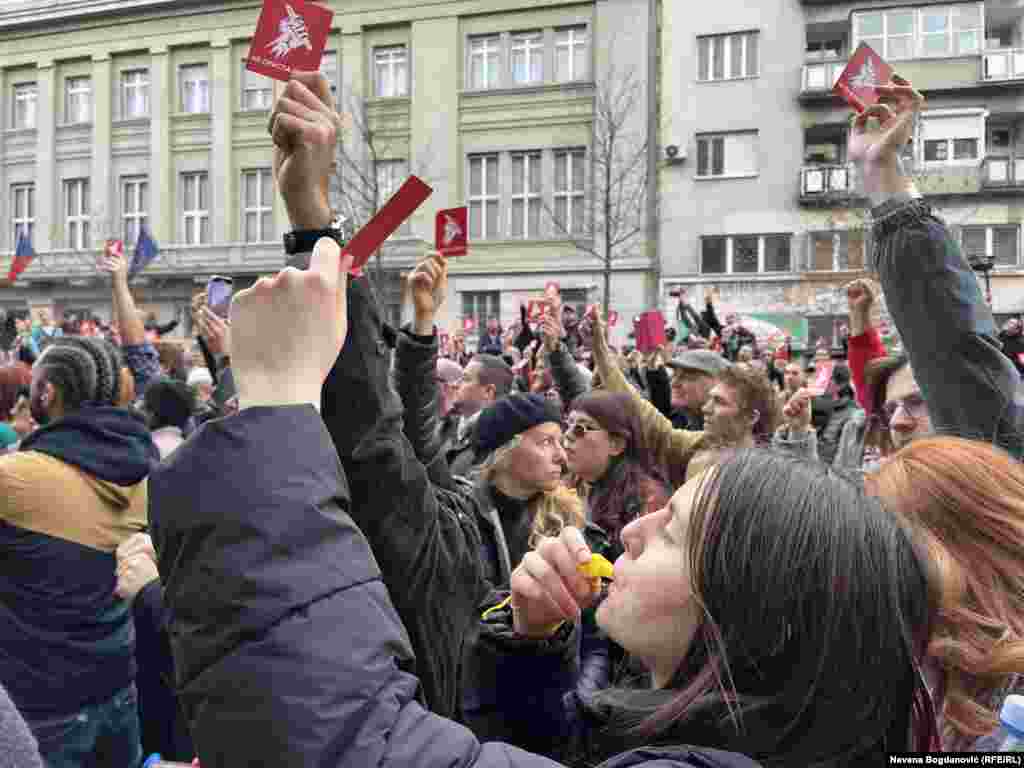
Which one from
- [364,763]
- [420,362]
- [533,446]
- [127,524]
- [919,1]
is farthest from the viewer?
[919,1]

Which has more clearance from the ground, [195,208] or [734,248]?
[195,208]

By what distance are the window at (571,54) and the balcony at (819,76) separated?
579 cm

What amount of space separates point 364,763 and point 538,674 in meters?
0.65

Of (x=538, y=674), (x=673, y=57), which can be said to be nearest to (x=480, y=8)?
(x=673, y=57)

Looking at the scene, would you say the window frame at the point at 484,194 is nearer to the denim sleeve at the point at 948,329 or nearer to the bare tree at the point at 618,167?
the bare tree at the point at 618,167

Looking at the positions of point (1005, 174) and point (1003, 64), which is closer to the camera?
point (1003, 64)

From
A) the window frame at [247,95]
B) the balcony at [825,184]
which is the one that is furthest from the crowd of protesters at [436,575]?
the window frame at [247,95]

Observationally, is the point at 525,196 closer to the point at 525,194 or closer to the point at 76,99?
the point at 525,194

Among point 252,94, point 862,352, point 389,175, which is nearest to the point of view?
point 862,352

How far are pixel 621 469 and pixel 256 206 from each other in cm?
2597

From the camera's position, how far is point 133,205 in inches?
1170

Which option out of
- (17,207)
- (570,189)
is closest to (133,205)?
(17,207)

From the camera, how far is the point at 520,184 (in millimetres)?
26375

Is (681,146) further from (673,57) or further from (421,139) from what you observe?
(421,139)
